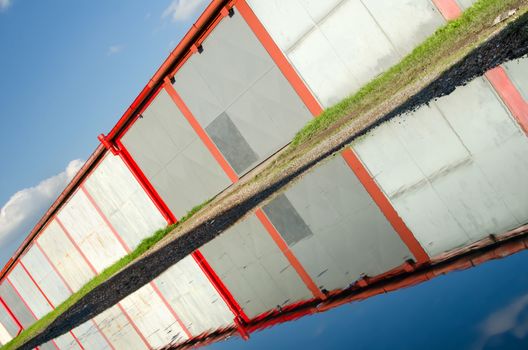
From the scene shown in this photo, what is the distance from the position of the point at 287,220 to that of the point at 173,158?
6962mm

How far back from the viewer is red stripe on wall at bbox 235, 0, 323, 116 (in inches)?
504

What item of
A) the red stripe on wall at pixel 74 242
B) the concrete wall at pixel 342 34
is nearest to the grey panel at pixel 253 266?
the concrete wall at pixel 342 34

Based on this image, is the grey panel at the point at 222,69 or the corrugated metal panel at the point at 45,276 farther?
the corrugated metal panel at the point at 45,276

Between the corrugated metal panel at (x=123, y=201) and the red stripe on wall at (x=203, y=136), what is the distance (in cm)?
426

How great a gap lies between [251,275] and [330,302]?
389 centimetres

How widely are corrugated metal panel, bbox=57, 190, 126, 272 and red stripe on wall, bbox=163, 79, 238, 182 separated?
7.71m

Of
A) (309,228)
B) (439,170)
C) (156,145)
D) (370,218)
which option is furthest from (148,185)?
(439,170)

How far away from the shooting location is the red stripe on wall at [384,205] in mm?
8492

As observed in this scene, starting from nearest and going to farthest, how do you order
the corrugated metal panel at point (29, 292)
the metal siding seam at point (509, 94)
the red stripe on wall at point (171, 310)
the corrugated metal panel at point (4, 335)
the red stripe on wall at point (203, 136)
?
the metal siding seam at point (509, 94) < the red stripe on wall at point (171, 310) < the red stripe on wall at point (203, 136) < the corrugated metal panel at point (29, 292) < the corrugated metal panel at point (4, 335)

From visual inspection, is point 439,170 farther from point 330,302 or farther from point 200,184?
point 200,184

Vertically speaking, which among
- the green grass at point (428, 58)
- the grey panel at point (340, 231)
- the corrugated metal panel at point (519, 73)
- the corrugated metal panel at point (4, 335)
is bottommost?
the grey panel at point (340, 231)

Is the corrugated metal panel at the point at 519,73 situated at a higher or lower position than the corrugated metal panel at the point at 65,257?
lower

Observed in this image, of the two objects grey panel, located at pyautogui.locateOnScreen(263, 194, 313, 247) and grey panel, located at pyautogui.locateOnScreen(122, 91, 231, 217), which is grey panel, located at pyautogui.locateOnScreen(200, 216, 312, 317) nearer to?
grey panel, located at pyautogui.locateOnScreen(263, 194, 313, 247)

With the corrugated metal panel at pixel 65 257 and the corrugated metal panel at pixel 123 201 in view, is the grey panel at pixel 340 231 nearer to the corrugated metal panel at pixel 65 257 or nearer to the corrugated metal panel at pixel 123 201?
the corrugated metal panel at pixel 123 201
